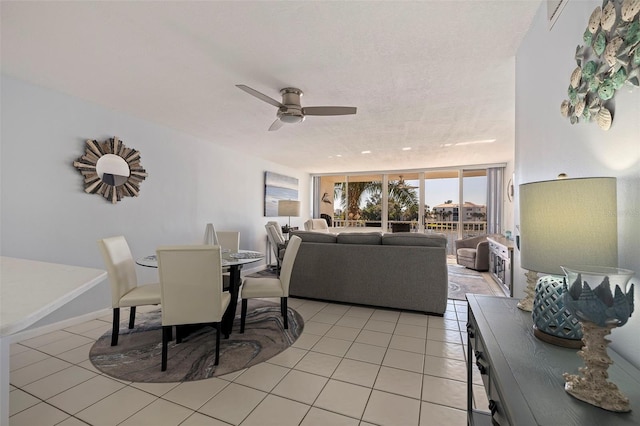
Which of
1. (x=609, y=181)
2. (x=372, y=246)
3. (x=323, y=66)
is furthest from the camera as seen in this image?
(x=372, y=246)

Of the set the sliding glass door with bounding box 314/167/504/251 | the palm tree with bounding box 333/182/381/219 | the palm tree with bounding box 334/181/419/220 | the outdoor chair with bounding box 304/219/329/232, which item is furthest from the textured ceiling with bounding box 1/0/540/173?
the palm tree with bounding box 333/182/381/219

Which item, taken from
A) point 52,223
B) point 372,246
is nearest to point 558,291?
point 372,246

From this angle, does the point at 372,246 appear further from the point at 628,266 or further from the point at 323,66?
the point at 628,266

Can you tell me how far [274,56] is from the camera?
222 centimetres

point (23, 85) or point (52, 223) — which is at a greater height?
point (23, 85)

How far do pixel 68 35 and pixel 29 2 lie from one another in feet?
1.02

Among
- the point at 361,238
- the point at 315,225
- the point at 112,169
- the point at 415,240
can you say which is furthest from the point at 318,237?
the point at 315,225

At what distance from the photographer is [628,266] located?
0.93 m

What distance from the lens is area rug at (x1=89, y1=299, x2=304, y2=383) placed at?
6.94 ft

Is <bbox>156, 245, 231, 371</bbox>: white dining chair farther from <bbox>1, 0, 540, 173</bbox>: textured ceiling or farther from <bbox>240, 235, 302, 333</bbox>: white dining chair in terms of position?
<bbox>1, 0, 540, 173</bbox>: textured ceiling

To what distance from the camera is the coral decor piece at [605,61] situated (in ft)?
2.87

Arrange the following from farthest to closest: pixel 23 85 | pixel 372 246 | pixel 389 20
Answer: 1. pixel 372 246
2. pixel 23 85
3. pixel 389 20

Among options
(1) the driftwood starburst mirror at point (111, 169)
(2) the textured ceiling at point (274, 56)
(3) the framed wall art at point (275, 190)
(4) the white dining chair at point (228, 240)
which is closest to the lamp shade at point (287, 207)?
(3) the framed wall art at point (275, 190)

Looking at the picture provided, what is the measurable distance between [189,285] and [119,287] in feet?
2.80
